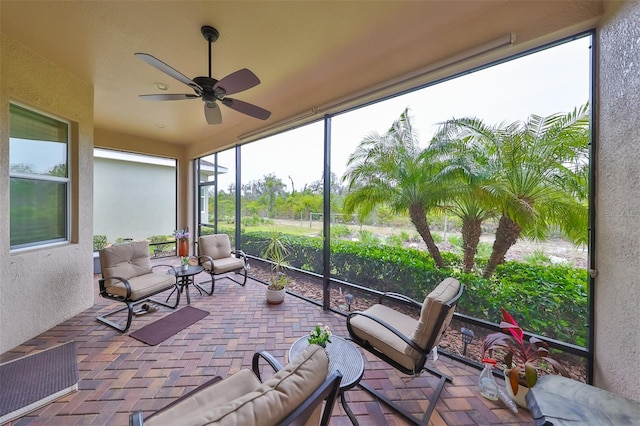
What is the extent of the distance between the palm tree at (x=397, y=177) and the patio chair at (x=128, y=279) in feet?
8.96

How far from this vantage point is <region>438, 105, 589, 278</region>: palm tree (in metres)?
1.80

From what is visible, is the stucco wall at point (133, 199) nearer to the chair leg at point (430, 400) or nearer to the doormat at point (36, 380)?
the doormat at point (36, 380)

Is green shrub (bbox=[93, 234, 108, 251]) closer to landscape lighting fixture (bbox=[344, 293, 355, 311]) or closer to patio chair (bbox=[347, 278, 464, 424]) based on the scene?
landscape lighting fixture (bbox=[344, 293, 355, 311])

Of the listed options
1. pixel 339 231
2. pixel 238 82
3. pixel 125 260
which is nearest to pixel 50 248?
pixel 125 260

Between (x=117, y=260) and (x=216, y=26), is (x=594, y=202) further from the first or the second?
(x=117, y=260)

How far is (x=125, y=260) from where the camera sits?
315cm

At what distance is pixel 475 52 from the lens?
1.95 metres

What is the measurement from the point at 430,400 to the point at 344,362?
2.39ft

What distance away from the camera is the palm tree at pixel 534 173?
5.91ft

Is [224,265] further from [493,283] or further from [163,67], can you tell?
[493,283]

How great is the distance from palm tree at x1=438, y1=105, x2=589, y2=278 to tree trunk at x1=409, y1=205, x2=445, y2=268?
45cm

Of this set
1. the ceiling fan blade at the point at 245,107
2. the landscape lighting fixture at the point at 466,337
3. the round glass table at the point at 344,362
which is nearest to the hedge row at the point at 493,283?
the landscape lighting fixture at the point at 466,337

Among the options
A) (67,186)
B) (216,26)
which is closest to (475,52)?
(216,26)

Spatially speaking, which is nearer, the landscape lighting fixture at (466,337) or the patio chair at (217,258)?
the landscape lighting fixture at (466,337)
